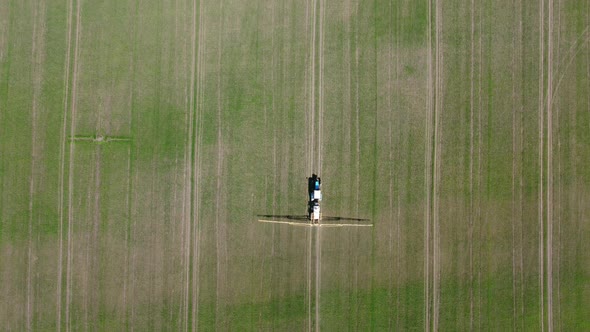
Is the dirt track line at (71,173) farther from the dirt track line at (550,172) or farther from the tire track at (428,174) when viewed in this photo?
the dirt track line at (550,172)

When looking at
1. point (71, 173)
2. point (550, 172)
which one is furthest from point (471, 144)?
point (71, 173)

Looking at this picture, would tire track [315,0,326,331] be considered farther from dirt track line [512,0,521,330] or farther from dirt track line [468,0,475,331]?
dirt track line [512,0,521,330]

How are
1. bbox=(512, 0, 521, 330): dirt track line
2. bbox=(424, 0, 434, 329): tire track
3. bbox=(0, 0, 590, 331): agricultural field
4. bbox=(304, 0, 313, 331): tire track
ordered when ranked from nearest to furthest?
bbox=(0, 0, 590, 331): agricultural field
bbox=(304, 0, 313, 331): tire track
bbox=(424, 0, 434, 329): tire track
bbox=(512, 0, 521, 330): dirt track line

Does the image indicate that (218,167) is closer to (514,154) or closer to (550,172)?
(514,154)

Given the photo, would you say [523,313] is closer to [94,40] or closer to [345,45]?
[345,45]

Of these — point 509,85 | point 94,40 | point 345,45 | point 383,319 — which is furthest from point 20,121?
point 509,85

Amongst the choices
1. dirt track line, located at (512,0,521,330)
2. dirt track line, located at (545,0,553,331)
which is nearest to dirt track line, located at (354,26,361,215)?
dirt track line, located at (512,0,521,330)

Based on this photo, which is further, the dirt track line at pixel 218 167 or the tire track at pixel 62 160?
the dirt track line at pixel 218 167

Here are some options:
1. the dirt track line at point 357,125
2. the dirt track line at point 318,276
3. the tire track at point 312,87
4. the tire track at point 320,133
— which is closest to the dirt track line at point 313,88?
the tire track at point 312,87

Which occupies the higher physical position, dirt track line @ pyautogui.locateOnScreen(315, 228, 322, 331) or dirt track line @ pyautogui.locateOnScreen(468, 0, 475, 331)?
dirt track line @ pyautogui.locateOnScreen(468, 0, 475, 331)
